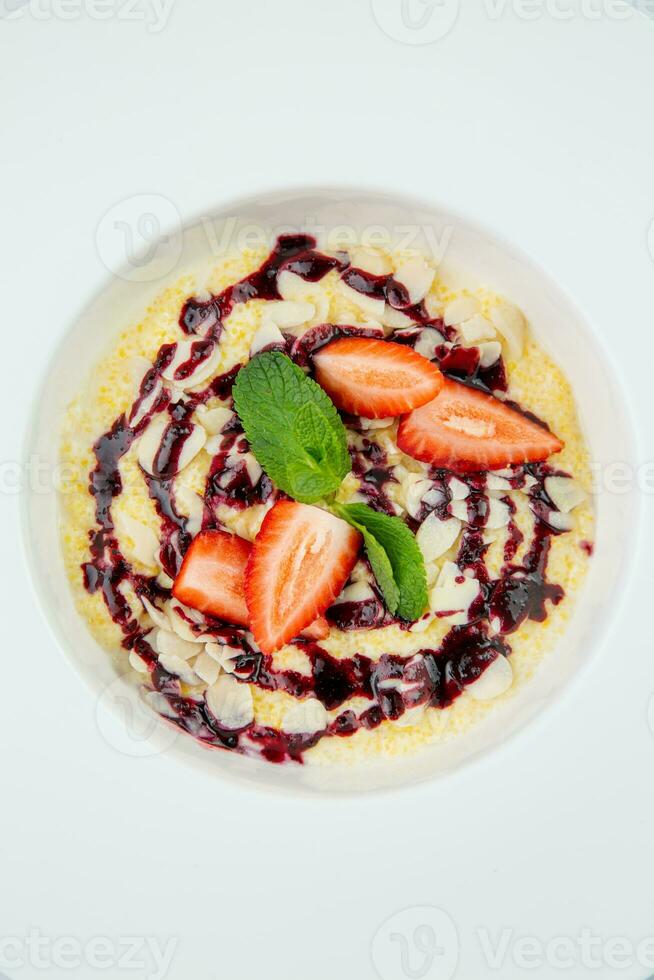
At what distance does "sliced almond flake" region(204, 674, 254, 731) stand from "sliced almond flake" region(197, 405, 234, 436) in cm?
68

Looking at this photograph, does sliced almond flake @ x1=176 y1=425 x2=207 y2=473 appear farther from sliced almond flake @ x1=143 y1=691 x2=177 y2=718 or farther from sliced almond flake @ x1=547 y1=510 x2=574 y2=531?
sliced almond flake @ x1=547 y1=510 x2=574 y2=531

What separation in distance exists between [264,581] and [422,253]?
100cm

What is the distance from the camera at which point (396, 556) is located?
2834 millimetres

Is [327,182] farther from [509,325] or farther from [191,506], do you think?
[191,506]

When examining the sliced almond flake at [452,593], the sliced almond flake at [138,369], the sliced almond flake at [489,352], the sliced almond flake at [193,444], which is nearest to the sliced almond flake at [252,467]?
the sliced almond flake at [193,444]

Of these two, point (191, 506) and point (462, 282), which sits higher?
point (462, 282)

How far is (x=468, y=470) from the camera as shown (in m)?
2.91

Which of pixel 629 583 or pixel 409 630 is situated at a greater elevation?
pixel 629 583

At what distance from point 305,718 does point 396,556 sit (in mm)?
529

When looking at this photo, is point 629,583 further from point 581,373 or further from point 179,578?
point 179,578

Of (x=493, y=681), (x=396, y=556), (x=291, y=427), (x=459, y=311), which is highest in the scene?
(x=459, y=311)

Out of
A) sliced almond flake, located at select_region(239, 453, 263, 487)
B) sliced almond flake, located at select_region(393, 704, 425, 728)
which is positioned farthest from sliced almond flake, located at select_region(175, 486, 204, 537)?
sliced almond flake, located at select_region(393, 704, 425, 728)

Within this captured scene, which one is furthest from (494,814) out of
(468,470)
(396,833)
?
(468,470)

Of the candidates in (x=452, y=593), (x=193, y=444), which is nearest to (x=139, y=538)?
(x=193, y=444)
